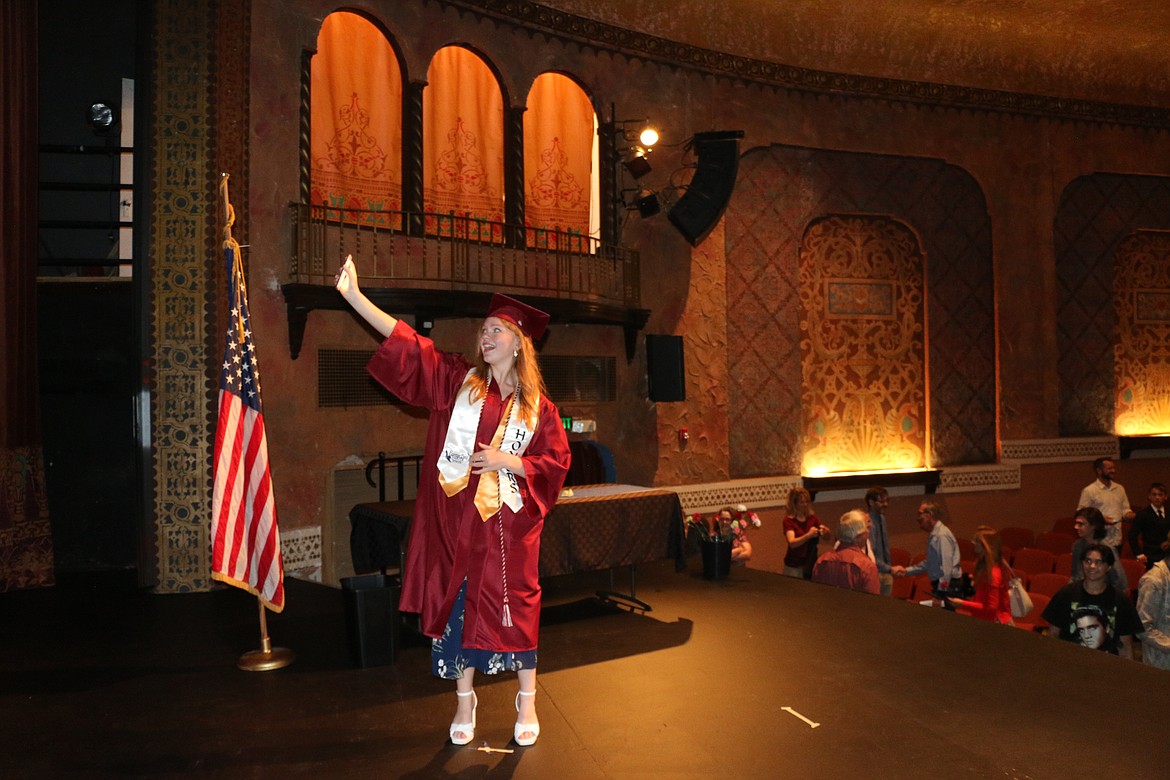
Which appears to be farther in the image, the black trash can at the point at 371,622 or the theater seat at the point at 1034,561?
the theater seat at the point at 1034,561

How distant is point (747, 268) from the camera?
36.1 feet

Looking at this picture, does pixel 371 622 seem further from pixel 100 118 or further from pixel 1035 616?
pixel 100 118

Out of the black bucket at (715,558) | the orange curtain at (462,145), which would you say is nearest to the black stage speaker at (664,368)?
the orange curtain at (462,145)

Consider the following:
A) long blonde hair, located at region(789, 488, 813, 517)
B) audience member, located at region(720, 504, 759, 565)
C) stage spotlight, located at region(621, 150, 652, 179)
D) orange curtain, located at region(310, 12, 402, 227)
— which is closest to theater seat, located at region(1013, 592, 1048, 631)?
long blonde hair, located at region(789, 488, 813, 517)

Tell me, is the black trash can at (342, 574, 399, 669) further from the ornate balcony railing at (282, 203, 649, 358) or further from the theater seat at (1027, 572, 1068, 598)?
the theater seat at (1027, 572, 1068, 598)

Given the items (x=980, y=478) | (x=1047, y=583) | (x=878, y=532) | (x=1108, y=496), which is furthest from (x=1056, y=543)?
(x=878, y=532)

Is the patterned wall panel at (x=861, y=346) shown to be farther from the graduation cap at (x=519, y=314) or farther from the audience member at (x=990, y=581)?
the graduation cap at (x=519, y=314)

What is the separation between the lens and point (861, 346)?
471 inches

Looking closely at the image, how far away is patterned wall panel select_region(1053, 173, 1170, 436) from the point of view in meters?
12.7

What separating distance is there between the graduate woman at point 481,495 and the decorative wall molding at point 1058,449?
10151 millimetres

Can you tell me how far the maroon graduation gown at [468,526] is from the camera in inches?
147

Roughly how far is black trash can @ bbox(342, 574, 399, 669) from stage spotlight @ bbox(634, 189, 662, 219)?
583cm

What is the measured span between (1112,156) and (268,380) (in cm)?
1226

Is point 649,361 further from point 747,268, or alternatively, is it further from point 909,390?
point 909,390
